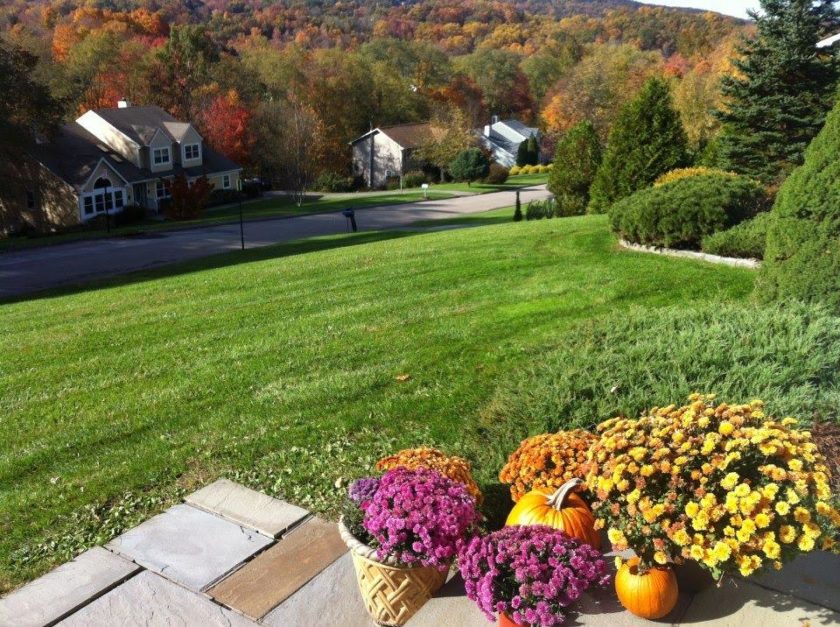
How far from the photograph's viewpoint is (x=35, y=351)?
8914 millimetres

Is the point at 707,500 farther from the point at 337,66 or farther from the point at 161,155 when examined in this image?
the point at 337,66

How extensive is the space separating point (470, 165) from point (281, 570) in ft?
153

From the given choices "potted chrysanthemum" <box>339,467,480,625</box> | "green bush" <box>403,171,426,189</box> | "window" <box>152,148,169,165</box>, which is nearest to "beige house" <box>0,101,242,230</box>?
"window" <box>152,148,169,165</box>

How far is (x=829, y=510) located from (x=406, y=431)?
10.4 ft

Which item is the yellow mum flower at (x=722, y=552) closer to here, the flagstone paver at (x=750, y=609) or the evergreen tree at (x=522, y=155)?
the flagstone paver at (x=750, y=609)

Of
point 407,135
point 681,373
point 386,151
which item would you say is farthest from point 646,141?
A: point 407,135

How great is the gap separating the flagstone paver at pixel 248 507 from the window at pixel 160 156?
39.4 metres

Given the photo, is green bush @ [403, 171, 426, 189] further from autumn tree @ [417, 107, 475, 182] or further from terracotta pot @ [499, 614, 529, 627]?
terracotta pot @ [499, 614, 529, 627]

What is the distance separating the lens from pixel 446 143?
5206cm

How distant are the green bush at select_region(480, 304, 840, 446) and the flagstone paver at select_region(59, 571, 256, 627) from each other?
2.03 meters

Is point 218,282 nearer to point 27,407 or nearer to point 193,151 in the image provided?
point 27,407

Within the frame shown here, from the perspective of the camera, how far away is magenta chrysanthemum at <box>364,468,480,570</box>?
3.21 m

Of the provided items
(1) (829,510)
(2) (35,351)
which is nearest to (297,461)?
(1) (829,510)

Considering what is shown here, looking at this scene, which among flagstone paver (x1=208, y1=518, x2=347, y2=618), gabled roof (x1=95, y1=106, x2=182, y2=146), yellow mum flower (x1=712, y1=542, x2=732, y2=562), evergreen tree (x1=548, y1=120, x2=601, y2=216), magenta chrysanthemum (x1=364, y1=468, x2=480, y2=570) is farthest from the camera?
gabled roof (x1=95, y1=106, x2=182, y2=146)
